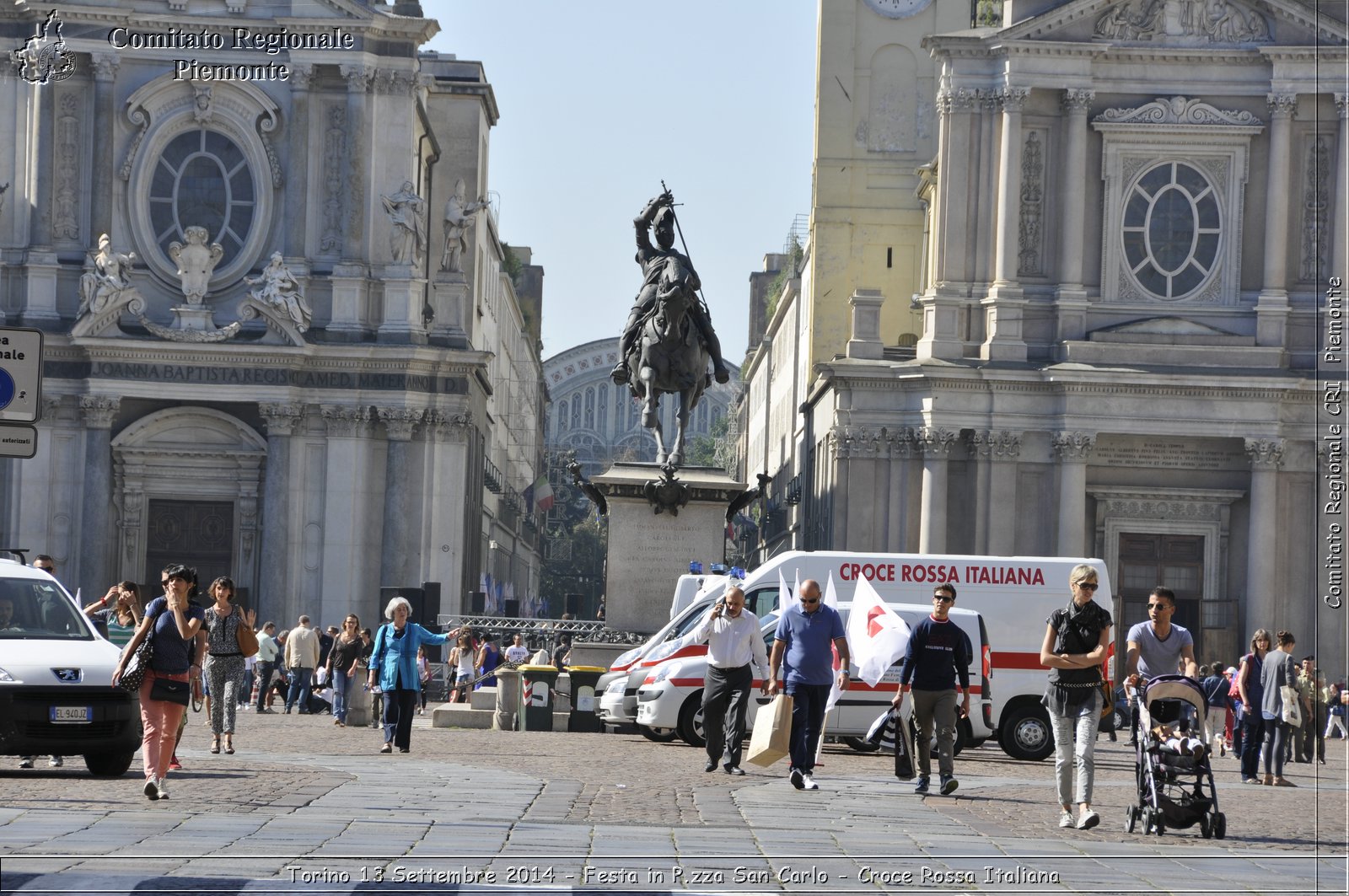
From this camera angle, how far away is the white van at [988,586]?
28.1m

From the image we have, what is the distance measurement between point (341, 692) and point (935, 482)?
22.6m

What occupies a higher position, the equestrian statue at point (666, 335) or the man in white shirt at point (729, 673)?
the equestrian statue at point (666, 335)

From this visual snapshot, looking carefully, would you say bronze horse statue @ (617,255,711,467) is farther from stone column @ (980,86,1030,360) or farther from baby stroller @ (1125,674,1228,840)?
stone column @ (980,86,1030,360)

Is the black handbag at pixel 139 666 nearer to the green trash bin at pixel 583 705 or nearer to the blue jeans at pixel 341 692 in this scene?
the green trash bin at pixel 583 705

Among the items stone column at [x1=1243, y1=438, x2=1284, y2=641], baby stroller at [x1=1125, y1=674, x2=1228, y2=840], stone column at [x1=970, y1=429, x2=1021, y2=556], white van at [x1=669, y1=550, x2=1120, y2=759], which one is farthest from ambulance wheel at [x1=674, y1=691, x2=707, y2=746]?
stone column at [x1=1243, y1=438, x2=1284, y2=641]

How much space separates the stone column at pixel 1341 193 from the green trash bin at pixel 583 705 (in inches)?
991

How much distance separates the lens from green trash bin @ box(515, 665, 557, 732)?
1246 inches

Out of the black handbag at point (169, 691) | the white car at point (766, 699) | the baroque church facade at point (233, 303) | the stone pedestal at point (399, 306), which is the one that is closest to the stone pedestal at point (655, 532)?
the white car at point (766, 699)

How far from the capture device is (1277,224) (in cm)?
5169

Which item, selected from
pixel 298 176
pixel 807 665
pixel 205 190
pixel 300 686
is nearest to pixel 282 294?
pixel 298 176

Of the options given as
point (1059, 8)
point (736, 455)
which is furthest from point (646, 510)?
point (736, 455)

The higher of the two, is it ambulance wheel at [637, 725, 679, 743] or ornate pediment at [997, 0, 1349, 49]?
ornate pediment at [997, 0, 1349, 49]

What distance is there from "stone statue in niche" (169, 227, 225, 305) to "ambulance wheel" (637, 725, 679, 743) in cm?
2577

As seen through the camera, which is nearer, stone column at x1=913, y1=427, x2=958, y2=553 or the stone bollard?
the stone bollard
